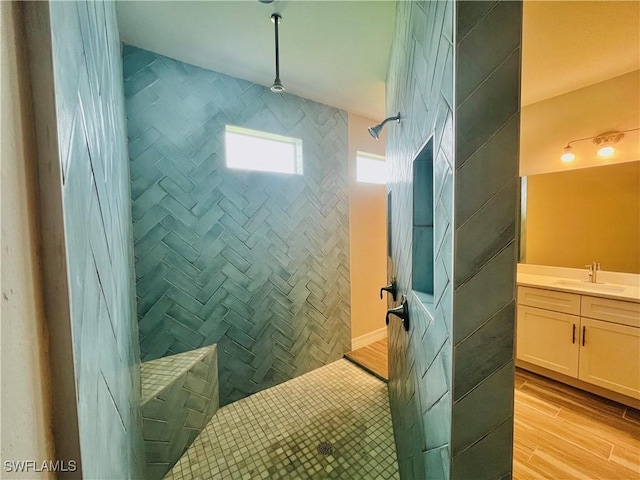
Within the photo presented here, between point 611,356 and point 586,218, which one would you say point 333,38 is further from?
point 611,356

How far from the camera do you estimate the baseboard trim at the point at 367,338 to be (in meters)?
3.09

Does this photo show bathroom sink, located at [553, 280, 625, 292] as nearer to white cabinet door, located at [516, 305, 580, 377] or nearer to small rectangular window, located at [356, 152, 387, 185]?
white cabinet door, located at [516, 305, 580, 377]

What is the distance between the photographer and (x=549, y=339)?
2.26 meters

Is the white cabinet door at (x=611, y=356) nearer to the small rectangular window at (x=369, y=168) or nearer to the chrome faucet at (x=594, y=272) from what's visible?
the chrome faucet at (x=594, y=272)

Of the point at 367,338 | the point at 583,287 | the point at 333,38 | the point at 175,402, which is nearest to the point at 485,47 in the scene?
the point at 333,38

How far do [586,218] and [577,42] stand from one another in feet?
5.23

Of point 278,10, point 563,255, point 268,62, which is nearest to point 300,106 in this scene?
point 268,62

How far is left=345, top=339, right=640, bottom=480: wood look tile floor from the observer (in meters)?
1.46

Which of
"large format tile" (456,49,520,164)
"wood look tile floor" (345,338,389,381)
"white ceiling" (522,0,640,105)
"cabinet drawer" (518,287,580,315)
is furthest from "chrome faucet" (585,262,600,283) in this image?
"large format tile" (456,49,520,164)

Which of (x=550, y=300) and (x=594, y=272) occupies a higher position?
(x=594, y=272)

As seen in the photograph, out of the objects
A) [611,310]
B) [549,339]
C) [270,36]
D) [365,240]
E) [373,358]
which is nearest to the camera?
[270,36]

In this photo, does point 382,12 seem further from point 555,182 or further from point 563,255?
point 563,255

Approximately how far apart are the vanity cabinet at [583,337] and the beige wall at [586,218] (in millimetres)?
621

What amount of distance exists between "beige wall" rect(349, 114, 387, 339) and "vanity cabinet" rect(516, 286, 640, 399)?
155 cm
